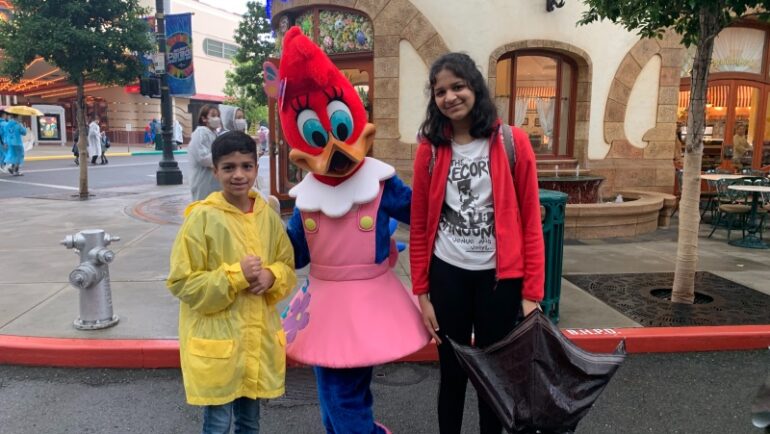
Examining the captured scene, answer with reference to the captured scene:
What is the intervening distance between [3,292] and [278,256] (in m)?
4.21

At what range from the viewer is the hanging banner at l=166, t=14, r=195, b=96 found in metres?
13.0

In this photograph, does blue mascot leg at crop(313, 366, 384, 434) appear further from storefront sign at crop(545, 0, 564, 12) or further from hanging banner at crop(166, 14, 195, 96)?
hanging banner at crop(166, 14, 195, 96)

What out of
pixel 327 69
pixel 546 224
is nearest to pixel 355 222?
pixel 327 69

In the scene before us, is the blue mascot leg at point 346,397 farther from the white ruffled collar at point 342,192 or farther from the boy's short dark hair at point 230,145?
the boy's short dark hair at point 230,145

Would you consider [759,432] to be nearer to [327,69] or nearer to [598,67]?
[327,69]

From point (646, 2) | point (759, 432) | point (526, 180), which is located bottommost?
point (759, 432)

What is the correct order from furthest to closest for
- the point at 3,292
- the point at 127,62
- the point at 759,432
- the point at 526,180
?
1. the point at 127,62
2. the point at 3,292
3. the point at 759,432
4. the point at 526,180

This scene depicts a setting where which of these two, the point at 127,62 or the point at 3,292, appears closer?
the point at 3,292

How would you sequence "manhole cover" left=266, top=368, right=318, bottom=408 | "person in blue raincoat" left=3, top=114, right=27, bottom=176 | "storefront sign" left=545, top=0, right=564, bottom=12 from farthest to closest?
"person in blue raincoat" left=3, top=114, right=27, bottom=176 < "storefront sign" left=545, top=0, right=564, bottom=12 < "manhole cover" left=266, top=368, right=318, bottom=408

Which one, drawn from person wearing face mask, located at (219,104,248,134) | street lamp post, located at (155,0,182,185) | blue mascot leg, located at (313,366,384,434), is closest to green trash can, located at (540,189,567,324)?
blue mascot leg, located at (313,366,384,434)

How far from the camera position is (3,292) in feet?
17.5

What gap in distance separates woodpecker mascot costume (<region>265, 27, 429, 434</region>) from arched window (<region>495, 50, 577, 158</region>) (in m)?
6.86

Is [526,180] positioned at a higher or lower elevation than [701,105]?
lower

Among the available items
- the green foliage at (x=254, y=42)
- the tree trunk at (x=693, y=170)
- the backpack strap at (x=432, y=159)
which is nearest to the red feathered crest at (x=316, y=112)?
the backpack strap at (x=432, y=159)
